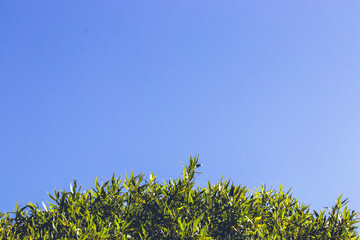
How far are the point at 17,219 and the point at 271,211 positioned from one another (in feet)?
29.4

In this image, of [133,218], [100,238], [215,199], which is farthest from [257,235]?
[100,238]

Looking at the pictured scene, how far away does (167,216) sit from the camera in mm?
11805

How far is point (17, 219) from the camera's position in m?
12.2

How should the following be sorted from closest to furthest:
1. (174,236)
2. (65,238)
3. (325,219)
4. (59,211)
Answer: (65,238) → (174,236) → (59,211) → (325,219)

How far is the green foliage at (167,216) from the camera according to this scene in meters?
11.4

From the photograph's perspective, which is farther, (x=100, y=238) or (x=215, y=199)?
(x=215, y=199)

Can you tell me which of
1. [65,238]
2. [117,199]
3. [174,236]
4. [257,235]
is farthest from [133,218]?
[257,235]

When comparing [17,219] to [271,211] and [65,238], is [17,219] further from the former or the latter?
[271,211]

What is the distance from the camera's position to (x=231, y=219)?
39.3 ft

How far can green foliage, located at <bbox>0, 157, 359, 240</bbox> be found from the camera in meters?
11.4

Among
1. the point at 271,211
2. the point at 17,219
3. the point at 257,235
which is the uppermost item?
the point at 17,219

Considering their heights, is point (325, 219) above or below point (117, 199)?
below

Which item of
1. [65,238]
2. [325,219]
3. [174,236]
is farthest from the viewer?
[325,219]

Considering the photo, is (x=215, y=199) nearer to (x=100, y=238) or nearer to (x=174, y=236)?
(x=174, y=236)
